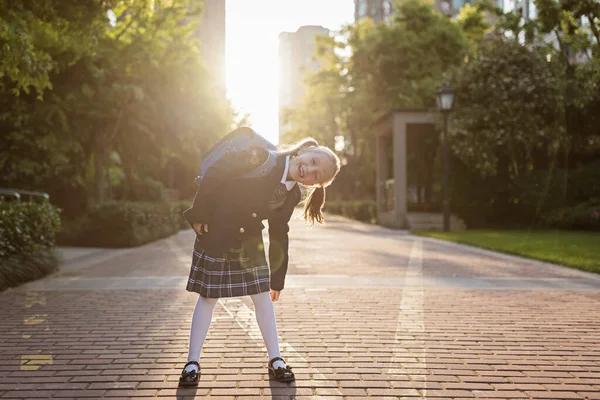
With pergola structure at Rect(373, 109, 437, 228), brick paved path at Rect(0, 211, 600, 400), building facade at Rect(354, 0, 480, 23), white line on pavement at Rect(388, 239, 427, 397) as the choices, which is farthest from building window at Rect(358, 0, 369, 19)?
white line on pavement at Rect(388, 239, 427, 397)

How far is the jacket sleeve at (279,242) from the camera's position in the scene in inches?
162

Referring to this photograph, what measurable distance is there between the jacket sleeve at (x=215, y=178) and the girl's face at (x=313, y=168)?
28 cm

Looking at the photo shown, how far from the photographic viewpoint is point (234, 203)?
402cm

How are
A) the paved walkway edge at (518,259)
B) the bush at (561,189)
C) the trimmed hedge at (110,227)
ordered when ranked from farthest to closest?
the bush at (561,189) → the trimmed hedge at (110,227) → the paved walkway edge at (518,259)

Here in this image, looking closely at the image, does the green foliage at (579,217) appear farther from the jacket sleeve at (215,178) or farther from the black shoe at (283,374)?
the jacket sleeve at (215,178)

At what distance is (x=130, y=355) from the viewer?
4.82 metres

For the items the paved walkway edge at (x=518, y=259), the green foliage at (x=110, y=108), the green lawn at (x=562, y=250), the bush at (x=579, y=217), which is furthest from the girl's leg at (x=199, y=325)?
the bush at (x=579, y=217)

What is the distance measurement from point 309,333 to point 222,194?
2.02 metres

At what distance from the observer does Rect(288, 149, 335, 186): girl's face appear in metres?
3.96

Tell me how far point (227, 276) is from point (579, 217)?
64.8 feet


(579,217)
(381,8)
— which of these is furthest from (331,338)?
(381,8)

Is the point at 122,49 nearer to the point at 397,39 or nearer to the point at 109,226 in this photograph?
the point at 109,226

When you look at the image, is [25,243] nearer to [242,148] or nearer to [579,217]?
[242,148]

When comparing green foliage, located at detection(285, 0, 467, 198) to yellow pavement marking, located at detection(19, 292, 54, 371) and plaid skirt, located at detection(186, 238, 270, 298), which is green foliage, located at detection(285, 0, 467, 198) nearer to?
yellow pavement marking, located at detection(19, 292, 54, 371)
